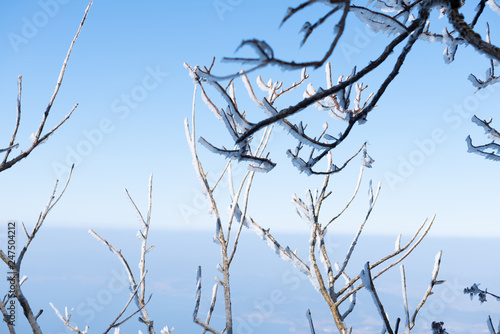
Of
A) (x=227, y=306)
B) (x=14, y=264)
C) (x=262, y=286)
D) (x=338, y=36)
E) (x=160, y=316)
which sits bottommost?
(x=160, y=316)

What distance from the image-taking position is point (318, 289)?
191 cm

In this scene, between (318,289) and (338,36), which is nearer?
(338,36)

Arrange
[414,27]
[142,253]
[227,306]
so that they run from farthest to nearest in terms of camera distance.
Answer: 1. [142,253]
2. [227,306]
3. [414,27]

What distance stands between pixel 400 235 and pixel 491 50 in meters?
1.06

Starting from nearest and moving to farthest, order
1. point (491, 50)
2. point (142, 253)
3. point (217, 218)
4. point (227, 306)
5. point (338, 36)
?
1. point (338, 36)
2. point (491, 50)
3. point (227, 306)
4. point (217, 218)
5. point (142, 253)

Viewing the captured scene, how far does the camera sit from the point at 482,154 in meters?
1.94

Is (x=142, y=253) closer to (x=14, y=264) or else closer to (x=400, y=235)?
(x=14, y=264)

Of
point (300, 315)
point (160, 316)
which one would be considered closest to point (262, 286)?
point (300, 315)

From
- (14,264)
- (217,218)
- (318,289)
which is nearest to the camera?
(14,264)

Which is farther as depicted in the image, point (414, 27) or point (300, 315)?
point (300, 315)

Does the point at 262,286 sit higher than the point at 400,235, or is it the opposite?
the point at 400,235

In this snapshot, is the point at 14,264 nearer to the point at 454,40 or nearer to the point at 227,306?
the point at 227,306

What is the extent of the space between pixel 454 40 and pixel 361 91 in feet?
2.93

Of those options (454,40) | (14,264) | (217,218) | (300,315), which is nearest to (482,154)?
A: (454,40)
